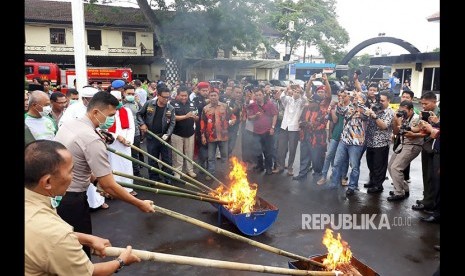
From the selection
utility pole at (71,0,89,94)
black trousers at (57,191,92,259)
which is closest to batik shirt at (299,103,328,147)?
utility pole at (71,0,89,94)

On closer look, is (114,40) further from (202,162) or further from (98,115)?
(98,115)

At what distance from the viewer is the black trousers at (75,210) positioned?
12.0ft

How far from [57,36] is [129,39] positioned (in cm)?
598

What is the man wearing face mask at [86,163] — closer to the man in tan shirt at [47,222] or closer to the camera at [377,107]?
the man in tan shirt at [47,222]

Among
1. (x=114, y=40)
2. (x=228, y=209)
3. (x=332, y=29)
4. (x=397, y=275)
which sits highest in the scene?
(x=332, y=29)

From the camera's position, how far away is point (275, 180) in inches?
334

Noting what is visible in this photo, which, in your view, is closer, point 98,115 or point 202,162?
point 98,115

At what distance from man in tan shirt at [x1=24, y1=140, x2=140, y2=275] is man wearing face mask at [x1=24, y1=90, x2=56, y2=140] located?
3207mm

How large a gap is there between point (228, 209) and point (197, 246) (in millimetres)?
723

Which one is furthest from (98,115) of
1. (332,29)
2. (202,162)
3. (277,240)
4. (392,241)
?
(332,29)

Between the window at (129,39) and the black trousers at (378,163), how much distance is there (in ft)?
96.1

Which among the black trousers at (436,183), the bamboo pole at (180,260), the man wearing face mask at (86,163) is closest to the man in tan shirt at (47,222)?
the bamboo pole at (180,260)

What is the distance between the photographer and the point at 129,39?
32.7 metres
